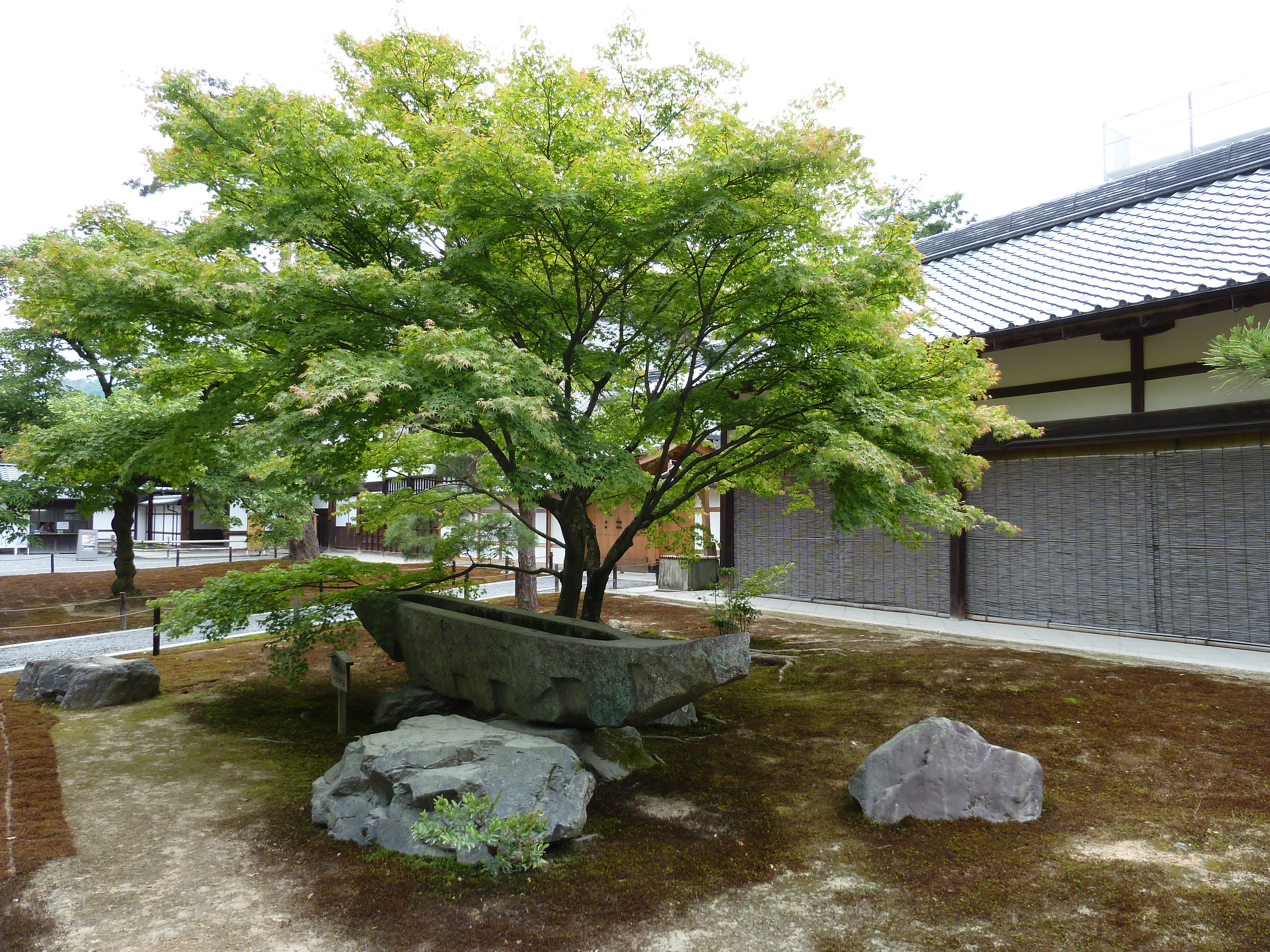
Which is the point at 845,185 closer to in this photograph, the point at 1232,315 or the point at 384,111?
the point at 384,111

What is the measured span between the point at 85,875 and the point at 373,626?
341 centimetres

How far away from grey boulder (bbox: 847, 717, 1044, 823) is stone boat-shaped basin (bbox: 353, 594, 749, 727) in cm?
111

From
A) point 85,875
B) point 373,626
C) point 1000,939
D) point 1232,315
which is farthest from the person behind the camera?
point 1232,315

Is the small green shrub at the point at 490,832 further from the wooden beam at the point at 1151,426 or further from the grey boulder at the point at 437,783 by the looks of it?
the wooden beam at the point at 1151,426

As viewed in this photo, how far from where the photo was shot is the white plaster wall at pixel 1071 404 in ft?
30.1

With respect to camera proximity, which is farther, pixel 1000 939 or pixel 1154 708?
pixel 1154 708

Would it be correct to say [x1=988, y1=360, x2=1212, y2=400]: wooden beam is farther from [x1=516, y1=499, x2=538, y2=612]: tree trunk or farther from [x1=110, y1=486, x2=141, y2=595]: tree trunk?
[x1=110, y1=486, x2=141, y2=595]: tree trunk

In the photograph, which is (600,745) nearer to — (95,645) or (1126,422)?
(1126,422)

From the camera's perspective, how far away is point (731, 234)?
5.02 m

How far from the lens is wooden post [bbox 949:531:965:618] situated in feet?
37.0

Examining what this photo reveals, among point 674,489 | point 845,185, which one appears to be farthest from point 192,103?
point 674,489

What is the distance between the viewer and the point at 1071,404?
9.62 metres

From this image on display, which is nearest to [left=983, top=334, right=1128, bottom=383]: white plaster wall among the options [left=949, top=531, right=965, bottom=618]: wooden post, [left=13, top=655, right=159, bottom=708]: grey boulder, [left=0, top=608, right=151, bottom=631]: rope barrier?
[left=949, top=531, right=965, bottom=618]: wooden post

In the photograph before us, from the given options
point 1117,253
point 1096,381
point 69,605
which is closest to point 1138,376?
point 1096,381
